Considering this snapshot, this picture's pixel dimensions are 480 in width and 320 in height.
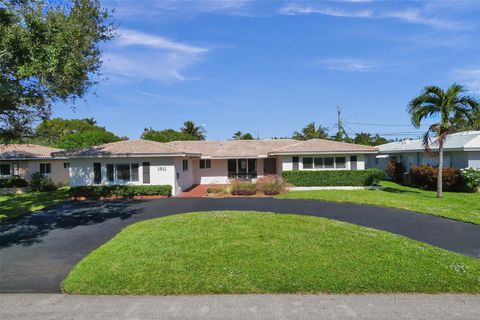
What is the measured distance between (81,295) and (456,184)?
23.8 metres

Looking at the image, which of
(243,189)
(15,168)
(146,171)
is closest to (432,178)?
(243,189)

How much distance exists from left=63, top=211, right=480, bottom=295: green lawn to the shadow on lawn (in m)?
3.55

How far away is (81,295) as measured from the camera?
643 centimetres

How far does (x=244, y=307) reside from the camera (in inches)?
226

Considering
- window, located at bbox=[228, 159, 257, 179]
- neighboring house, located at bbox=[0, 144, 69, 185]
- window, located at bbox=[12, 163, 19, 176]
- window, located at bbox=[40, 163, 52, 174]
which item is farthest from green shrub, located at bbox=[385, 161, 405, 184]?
window, located at bbox=[12, 163, 19, 176]

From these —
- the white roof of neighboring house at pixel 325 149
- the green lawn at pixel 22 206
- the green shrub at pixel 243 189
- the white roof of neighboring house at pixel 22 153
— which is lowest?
the green lawn at pixel 22 206

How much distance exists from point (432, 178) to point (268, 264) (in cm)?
2072

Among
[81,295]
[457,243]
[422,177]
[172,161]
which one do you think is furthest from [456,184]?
[81,295]

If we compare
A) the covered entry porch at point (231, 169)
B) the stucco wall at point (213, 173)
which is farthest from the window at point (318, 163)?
the stucco wall at point (213, 173)

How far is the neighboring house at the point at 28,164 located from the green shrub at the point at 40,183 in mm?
1011

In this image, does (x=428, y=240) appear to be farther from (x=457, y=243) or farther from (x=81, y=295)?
(x=81, y=295)

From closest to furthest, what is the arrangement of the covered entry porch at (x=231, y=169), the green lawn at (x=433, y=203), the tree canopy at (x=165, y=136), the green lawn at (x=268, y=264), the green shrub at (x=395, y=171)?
the green lawn at (x=268, y=264), the green lawn at (x=433, y=203), the covered entry porch at (x=231, y=169), the green shrub at (x=395, y=171), the tree canopy at (x=165, y=136)

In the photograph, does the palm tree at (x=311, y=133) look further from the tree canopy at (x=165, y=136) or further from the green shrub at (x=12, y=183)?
the green shrub at (x=12, y=183)

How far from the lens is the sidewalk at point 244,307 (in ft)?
17.9
